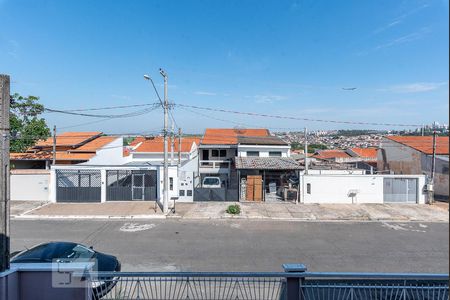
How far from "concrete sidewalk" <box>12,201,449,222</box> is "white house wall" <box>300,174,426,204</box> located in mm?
634

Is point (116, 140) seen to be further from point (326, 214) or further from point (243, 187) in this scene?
point (326, 214)

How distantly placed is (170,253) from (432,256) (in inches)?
366

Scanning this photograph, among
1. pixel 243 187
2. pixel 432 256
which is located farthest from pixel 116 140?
pixel 432 256

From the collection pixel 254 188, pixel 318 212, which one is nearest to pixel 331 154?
pixel 254 188

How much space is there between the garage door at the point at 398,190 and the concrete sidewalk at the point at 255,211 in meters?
0.75

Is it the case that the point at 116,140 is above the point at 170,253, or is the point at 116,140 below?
above

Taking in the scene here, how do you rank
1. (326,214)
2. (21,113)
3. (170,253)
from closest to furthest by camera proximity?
(170,253), (326,214), (21,113)

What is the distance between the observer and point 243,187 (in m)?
21.5

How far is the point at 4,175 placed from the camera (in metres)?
5.32

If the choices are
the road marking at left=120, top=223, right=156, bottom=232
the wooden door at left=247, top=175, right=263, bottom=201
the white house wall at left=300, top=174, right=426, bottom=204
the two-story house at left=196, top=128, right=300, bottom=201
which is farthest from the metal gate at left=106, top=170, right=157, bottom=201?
the white house wall at left=300, top=174, right=426, bottom=204

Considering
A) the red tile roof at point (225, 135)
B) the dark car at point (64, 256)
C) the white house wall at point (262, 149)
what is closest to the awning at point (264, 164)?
the white house wall at point (262, 149)

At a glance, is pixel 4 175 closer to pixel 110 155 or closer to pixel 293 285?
pixel 293 285

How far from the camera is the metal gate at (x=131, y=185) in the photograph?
20.8m

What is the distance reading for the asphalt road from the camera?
1048 cm
